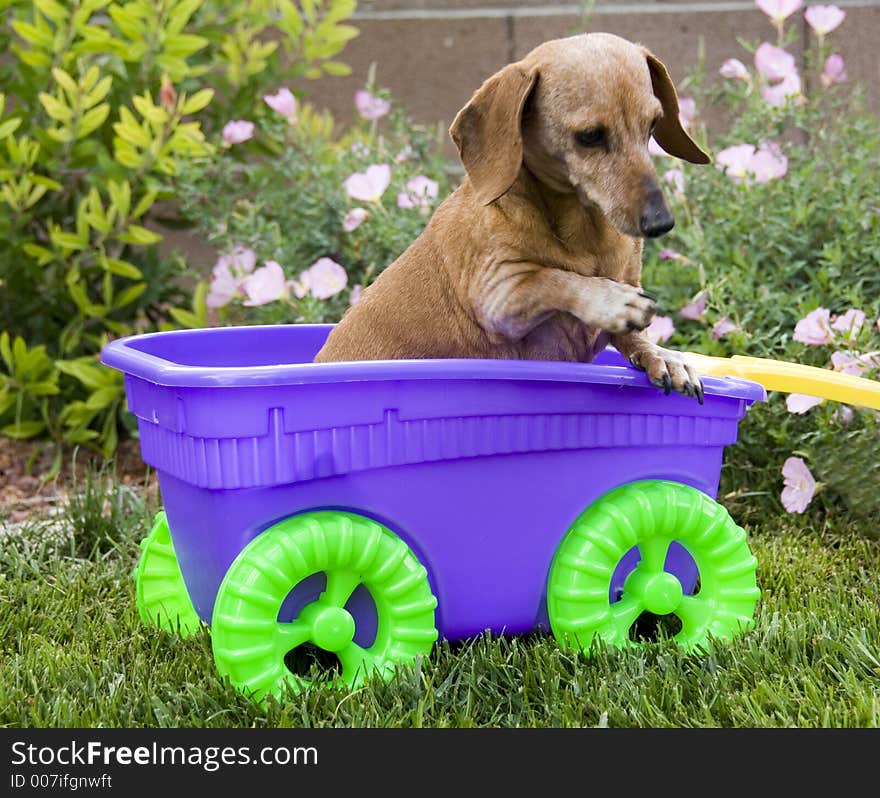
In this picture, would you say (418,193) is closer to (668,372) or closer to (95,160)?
(95,160)

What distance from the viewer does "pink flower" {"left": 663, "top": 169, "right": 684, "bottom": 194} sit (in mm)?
3203

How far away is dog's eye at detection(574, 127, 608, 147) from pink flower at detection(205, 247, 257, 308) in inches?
58.5

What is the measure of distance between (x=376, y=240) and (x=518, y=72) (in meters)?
1.38

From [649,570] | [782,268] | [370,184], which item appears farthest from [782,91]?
[649,570]

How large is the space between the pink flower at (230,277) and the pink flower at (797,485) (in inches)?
61.0

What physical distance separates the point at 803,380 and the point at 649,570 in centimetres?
46

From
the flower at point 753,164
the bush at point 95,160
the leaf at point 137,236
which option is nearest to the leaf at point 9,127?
the bush at point 95,160

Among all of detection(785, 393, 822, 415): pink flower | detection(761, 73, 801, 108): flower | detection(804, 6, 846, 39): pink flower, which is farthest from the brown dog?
detection(804, 6, 846, 39): pink flower

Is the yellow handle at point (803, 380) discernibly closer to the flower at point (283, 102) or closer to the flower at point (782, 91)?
the flower at point (782, 91)

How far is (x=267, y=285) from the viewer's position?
2.98m

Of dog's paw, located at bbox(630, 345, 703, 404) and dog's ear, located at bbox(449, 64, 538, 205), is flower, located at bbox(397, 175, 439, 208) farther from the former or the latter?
dog's paw, located at bbox(630, 345, 703, 404)

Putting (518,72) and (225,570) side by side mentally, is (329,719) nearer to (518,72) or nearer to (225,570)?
(225,570)

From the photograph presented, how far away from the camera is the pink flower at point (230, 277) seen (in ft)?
10.5
